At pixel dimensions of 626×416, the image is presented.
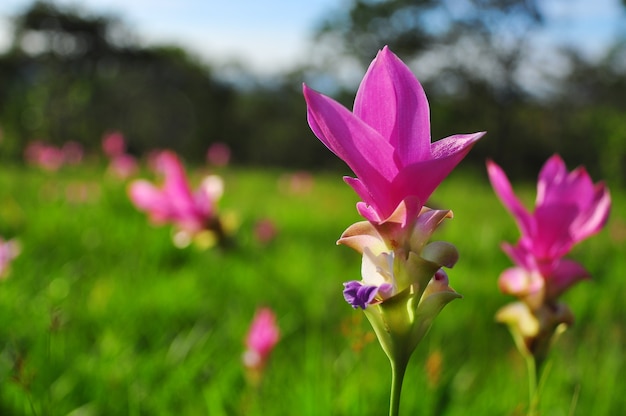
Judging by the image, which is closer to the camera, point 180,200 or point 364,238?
point 364,238

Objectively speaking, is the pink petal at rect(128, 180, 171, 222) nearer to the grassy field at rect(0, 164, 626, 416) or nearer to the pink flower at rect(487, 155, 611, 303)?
the grassy field at rect(0, 164, 626, 416)

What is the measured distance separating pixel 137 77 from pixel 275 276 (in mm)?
17884

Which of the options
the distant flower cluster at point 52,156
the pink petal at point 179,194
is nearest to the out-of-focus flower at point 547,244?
the pink petal at point 179,194

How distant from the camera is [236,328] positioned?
6.19 feet

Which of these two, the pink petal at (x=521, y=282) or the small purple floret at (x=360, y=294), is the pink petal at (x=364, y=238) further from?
the pink petal at (x=521, y=282)

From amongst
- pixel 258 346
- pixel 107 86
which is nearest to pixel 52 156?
pixel 258 346

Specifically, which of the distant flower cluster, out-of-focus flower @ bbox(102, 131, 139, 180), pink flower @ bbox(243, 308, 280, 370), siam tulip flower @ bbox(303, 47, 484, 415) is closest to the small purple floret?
siam tulip flower @ bbox(303, 47, 484, 415)

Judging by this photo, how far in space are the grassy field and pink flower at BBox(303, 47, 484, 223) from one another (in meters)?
0.25

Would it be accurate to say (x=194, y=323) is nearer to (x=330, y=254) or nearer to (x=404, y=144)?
(x=330, y=254)

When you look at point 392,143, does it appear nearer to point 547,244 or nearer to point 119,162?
point 547,244

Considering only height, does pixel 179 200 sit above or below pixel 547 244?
below

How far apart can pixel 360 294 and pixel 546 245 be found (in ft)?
1.16

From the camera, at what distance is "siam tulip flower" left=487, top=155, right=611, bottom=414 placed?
2.27ft

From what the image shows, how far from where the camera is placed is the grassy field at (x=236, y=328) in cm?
121
